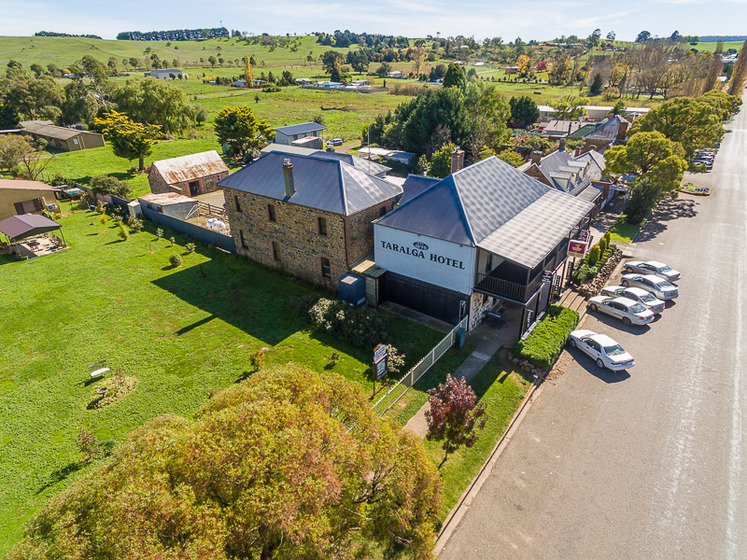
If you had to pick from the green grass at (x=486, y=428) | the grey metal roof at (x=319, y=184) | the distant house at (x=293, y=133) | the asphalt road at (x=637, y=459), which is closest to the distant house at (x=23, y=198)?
the grey metal roof at (x=319, y=184)

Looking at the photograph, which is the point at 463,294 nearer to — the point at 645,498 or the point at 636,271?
the point at 645,498

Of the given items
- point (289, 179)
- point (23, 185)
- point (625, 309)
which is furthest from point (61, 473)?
point (23, 185)

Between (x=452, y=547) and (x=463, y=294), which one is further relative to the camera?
(x=463, y=294)

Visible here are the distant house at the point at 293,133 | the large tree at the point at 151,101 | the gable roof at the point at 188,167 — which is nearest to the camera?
the gable roof at the point at 188,167

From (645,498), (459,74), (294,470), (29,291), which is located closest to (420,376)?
(645,498)

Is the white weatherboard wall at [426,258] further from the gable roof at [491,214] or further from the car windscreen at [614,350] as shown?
the car windscreen at [614,350]

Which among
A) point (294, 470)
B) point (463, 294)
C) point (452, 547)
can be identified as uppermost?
point (294, 470)

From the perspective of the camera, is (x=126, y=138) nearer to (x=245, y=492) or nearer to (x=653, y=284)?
(x=245, y=492)
